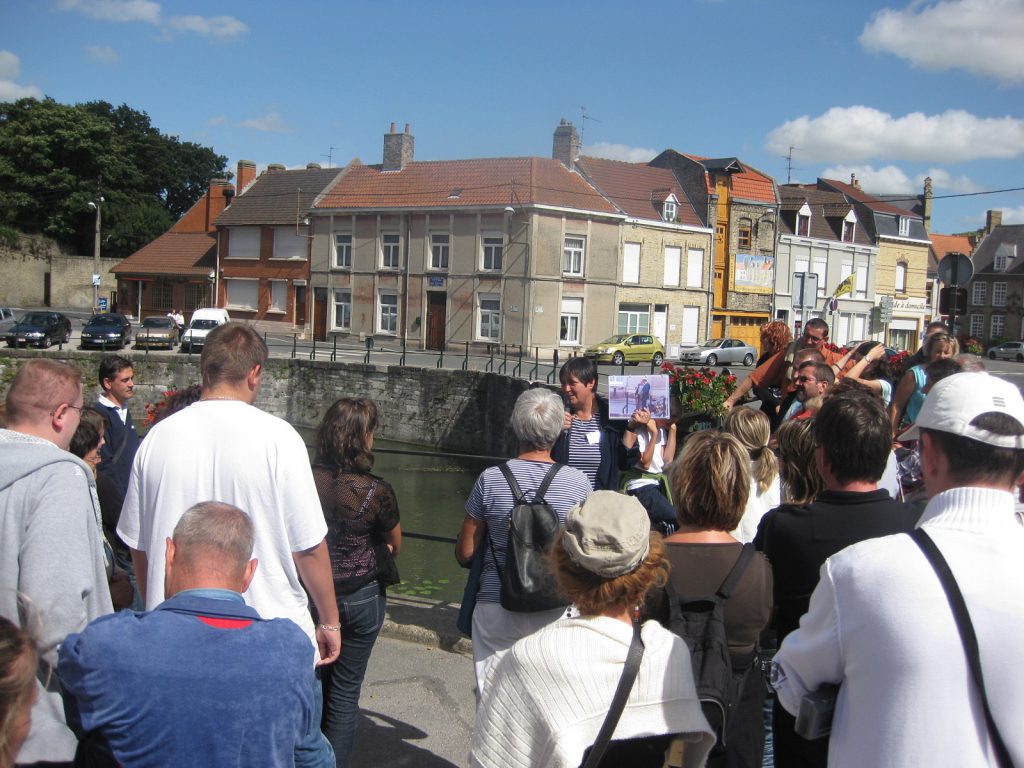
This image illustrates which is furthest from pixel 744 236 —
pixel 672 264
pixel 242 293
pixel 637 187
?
pixel 242 293

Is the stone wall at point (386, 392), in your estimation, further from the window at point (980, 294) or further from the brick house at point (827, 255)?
the window at point (980, 294)

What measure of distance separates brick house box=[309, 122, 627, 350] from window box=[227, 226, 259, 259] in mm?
3817

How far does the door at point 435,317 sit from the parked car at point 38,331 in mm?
13879

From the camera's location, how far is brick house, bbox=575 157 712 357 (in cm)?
3912

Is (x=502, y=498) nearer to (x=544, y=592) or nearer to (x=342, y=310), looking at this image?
(x=544, y=592)

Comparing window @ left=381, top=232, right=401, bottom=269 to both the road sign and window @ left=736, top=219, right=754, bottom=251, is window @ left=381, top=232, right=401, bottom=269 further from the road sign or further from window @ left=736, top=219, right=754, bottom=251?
the road sign

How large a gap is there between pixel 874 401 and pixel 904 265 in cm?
5462

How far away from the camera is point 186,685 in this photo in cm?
202

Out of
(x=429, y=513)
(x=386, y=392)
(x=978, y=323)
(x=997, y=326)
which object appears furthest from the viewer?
(x=978, y=323)

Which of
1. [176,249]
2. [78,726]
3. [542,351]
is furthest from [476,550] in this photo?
[176,249]

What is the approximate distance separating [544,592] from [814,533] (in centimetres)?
111

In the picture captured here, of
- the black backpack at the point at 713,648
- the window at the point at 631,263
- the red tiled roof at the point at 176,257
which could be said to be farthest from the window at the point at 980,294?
the black backpack at the point at 713,648

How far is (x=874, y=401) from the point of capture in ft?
9.73

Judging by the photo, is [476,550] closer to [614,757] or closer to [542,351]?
[614,757]
